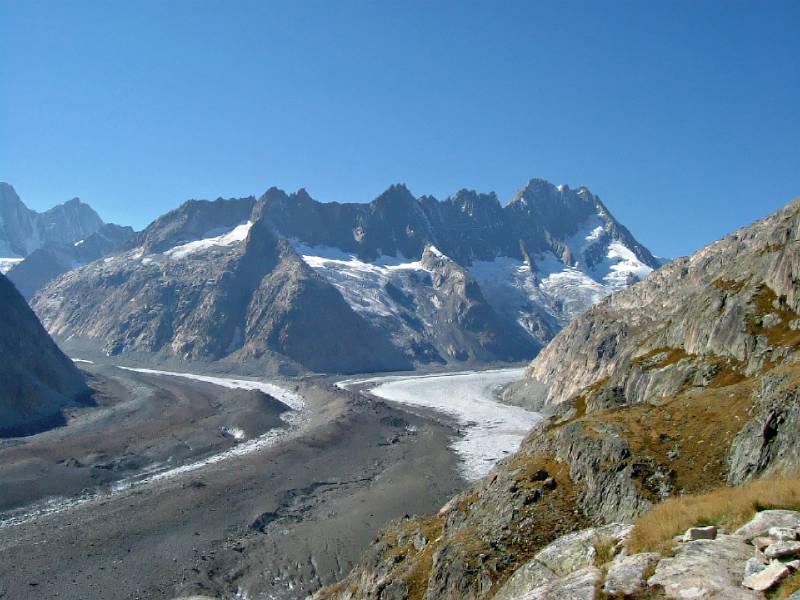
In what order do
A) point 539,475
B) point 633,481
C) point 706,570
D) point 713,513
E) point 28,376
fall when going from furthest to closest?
1. point 28,376
2. point 539,475
3. point 633,481
4. point 713,513
5. point 706,570

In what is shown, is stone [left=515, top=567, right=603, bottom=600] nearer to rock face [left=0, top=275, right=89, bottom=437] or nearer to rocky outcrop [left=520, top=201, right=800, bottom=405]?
rocky outcrop [left=520, top=201, right=800, bottom=405]

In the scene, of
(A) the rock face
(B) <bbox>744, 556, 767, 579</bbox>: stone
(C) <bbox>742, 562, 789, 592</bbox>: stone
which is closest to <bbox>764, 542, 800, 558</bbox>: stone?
(B) <bbox>744, 556, 767, 579</bbox>: stone

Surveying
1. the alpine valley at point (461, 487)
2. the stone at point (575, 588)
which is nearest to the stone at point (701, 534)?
the alpine valley at point (461, 487)

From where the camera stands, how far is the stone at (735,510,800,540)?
14.9 m

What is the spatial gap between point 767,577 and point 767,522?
132 inches

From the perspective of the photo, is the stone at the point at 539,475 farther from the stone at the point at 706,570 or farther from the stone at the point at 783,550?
the stone at the point at 783,550

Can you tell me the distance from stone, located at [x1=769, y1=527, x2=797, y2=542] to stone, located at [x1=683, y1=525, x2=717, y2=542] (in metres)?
1.44

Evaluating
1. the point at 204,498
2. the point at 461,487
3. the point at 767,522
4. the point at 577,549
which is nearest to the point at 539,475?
the point at 577,549

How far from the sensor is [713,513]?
1697 cm

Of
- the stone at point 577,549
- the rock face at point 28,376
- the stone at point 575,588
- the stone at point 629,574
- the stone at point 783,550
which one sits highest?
the rock face at point 28,376

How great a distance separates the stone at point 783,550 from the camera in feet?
42.5

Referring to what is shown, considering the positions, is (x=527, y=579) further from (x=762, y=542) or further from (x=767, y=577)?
(x=767, y=577)

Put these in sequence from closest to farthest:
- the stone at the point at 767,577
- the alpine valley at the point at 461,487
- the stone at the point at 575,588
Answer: the stone at the point at 767,577 → the stone at the point at 575,588 → the alpine valley at the point at 461,487

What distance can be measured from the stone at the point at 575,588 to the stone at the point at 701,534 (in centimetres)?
238
